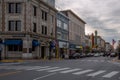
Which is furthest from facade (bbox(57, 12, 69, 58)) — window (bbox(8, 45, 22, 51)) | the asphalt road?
the asphalt road

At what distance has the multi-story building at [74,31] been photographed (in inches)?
3504

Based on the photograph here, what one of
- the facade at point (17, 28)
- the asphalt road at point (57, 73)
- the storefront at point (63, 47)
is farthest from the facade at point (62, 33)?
the asphalt road at point (57, 73)

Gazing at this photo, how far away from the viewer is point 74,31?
3765 inches

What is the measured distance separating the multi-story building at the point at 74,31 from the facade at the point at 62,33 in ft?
14.2

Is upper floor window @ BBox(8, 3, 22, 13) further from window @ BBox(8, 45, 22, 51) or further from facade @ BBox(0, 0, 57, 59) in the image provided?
window @ BBox(8, 45, 22, 51)

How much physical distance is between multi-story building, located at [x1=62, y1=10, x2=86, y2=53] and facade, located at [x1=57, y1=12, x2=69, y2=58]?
4341 millimetres

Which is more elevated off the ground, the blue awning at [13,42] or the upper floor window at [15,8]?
the upper floor window at [15,8]

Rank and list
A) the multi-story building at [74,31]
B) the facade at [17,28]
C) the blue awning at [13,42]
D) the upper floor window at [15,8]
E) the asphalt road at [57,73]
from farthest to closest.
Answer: the multi-story building at [74,31]
the upper floor window at [15,8]
the facade at [17,28]
the blue awning at [13,42]
the asphalt road at [57,73]

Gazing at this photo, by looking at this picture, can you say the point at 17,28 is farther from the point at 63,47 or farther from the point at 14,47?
the point at 63,47

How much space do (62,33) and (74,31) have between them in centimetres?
1736

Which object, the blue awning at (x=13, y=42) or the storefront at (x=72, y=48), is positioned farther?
the storefront at (x=72, y=48)

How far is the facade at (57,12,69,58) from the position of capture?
74250 mm

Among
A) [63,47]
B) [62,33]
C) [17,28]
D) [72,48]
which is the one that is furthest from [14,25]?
[72,48]

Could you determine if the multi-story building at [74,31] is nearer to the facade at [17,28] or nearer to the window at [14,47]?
the facade at [17,28]
